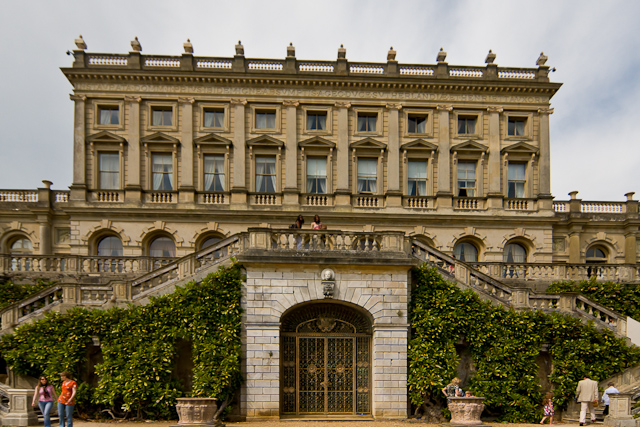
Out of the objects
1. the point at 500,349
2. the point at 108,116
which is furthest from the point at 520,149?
the point at 108,116

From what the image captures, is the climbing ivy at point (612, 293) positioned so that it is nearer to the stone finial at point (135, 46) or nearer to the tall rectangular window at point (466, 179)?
the tall rectangular window at point (466, 179)

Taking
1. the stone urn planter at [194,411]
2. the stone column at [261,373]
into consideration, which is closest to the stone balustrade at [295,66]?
the stone column at [261,373]

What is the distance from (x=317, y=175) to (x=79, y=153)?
43.3 feet

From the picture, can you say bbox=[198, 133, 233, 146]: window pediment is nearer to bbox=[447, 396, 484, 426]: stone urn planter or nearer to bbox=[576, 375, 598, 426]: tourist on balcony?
bbox=[447, 396, 484, 426]: stone urn planter

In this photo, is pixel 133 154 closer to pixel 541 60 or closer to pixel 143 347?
pixel 143 347

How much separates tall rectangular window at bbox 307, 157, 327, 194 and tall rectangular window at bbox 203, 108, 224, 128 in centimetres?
553

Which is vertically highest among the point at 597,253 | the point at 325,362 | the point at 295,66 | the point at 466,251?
the point at 295,66

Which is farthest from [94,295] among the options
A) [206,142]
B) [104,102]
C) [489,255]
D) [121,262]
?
[489,255]

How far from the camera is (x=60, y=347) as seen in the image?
48.4 feet

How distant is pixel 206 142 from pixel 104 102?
20.1 ft

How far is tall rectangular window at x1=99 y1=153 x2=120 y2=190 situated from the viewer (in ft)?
86.8

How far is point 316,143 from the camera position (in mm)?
27078

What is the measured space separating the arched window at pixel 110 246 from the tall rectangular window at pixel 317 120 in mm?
12462

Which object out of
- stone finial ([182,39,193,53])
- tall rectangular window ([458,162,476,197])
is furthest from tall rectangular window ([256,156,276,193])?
tall rectangular window ([458,162,476,197])
